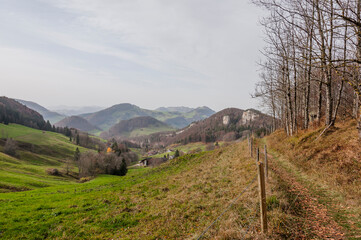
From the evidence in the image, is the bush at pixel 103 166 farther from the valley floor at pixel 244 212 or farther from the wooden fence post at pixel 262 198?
the wooden fence post at pixel 262 198

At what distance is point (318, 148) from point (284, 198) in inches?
359

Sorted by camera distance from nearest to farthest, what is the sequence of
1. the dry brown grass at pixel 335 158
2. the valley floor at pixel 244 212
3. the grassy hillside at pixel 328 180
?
the valley floor at pixel 244 212 < the grassy hillside at pixel 328 180 < the dry brown grass at pixel 335 158

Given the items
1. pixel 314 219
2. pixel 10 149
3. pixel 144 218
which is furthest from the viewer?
pixel 10 149

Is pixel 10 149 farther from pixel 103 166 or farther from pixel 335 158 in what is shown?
pixel 335 158

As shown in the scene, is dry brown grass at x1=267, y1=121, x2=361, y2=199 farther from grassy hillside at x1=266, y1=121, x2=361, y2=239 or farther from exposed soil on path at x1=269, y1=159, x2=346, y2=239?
exposed soil on path at x1=269, y1=159, x2=346, y2=239

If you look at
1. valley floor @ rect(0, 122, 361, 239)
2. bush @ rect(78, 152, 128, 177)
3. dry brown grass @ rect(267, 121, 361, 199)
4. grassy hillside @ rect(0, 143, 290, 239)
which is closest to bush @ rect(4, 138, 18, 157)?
bush @ rect(78, 152, 128, 177)

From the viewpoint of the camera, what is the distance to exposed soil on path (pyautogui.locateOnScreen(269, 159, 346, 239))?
6047mm

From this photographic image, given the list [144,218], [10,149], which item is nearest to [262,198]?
[144,218]

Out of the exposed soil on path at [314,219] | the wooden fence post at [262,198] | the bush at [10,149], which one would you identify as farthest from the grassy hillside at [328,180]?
the bush at [10,149]

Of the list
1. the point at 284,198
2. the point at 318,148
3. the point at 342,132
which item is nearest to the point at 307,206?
the point at 284,198

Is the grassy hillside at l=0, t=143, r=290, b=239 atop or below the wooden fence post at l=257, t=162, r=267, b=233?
below

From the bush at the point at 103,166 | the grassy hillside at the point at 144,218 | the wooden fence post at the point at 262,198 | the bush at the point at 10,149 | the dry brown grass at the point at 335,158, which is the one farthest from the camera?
the bush at the point at 10,149

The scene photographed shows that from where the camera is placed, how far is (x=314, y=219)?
278 inches

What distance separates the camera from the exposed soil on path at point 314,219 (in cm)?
605
